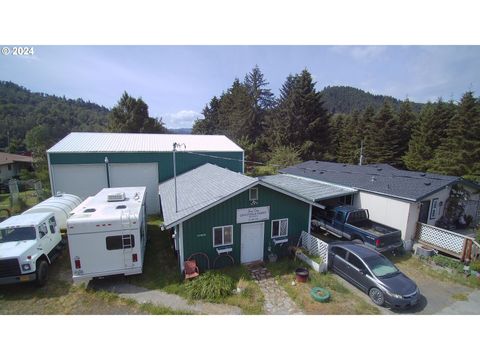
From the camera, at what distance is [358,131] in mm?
40750

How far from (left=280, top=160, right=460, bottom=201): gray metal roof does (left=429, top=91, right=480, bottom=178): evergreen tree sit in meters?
15.6

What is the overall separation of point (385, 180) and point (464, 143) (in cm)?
1973

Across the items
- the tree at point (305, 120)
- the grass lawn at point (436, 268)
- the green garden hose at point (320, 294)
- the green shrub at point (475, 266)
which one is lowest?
the grass lawn at point (436, 268)

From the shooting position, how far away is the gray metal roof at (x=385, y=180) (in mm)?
12867

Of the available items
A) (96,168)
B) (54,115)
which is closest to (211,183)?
(96,168)

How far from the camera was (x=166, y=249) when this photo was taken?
12.1 metres

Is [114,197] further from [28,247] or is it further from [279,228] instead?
[279,228]

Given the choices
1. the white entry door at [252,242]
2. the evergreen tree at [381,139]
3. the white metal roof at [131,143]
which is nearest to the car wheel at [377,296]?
the white entry door at [252,242]

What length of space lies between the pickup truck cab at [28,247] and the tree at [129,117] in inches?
1437

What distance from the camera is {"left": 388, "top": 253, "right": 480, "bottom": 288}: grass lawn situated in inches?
388

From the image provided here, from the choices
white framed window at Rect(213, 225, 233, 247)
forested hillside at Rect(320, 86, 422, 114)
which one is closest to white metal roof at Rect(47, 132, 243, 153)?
white framed window at Rect(213, 225, 233, 247)

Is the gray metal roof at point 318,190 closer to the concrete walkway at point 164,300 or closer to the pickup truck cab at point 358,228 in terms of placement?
the pickup truck cab at point 358,228

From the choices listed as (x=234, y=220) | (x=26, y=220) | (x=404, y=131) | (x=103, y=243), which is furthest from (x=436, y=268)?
(x=404, y=131)

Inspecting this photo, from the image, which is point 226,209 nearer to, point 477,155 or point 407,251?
point 407,251
